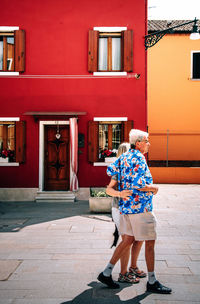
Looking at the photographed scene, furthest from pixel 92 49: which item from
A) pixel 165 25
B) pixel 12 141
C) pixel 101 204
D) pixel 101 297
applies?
pixel 101 297

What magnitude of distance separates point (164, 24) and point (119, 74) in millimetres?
8367

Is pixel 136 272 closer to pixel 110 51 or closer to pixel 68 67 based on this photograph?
pixel 68 67

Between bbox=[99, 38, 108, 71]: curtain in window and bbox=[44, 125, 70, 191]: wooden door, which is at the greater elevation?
bbox=[99, 38, 108, 71]: curtain in window

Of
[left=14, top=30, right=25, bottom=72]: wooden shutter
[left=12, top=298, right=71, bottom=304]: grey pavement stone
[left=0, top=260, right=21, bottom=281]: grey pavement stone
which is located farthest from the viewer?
[left=14, top=30, right=25, bottom=72]: wooden shutter

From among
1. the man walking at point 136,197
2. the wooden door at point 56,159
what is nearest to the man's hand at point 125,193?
the man walking at point 136,197

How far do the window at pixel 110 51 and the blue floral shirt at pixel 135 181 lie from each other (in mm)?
7486

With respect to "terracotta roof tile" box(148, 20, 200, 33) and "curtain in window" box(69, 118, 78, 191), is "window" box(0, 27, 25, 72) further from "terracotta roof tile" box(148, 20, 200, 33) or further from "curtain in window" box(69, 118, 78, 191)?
"terracotta roof tile" box(148, 20, 200, 33)

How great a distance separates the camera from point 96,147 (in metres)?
10.3

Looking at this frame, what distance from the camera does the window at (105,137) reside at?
405 inches

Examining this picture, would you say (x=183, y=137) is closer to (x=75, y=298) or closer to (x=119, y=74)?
(x=119, y=74)

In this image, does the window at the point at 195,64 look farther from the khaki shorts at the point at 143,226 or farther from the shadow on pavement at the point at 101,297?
the shadow on pavement at the point at 101,297

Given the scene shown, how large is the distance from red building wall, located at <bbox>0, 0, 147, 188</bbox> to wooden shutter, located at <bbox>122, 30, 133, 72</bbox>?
8.0 inches

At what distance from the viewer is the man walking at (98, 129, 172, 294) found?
11.1 feet

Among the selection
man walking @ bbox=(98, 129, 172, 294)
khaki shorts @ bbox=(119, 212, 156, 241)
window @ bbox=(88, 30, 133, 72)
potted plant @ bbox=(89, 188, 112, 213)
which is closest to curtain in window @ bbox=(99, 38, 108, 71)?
window @ bbox=(88, 30, 133, 72)
